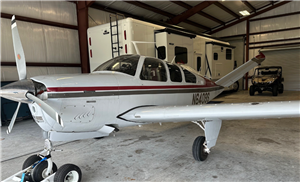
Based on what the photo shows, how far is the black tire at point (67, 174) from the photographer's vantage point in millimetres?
2342

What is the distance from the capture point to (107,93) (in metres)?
2.84

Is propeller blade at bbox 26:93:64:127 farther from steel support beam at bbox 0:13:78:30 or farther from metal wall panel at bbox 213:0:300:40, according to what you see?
metal wall panel at bbox 213:0:300:40

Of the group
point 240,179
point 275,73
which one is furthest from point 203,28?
point 240,179

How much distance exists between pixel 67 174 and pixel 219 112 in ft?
7.27

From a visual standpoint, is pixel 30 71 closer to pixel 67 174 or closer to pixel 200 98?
pixel 67 174

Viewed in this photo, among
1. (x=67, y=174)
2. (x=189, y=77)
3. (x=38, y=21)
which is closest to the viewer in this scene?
(x=67, y=174)

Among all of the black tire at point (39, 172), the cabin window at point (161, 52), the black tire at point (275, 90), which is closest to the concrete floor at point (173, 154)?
the black tire at point (39, 172)

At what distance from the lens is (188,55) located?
732 cm

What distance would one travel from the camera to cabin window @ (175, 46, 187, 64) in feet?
22.1

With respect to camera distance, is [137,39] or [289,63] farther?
[289,63]

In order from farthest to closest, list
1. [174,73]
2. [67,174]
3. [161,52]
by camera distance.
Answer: [161,52]
[174,73]
[67,174]

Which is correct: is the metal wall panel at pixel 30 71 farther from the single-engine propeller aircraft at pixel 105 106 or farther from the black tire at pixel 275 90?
the black tire at pixel 275 90

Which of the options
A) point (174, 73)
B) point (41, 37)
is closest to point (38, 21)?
point (41, 37)

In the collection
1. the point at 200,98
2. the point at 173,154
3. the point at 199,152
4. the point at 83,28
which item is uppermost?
the point at 83,28
